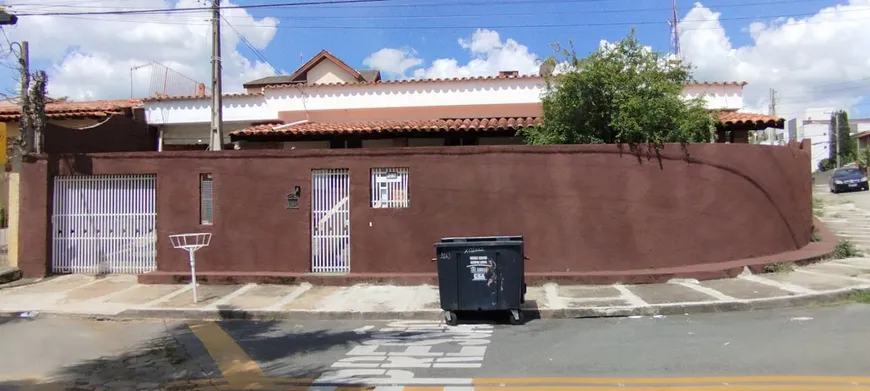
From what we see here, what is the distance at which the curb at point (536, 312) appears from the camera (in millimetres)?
8453

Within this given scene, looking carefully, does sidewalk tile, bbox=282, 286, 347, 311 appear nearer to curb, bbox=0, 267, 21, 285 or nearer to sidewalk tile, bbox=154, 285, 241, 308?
sidewalk tile, bbox=154, 285, 241, 308

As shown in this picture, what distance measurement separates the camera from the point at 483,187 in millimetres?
11031

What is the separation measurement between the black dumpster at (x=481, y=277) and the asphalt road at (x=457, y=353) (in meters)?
0.30

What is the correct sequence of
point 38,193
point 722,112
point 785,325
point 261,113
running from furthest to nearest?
1. point 261,113
2. point 722,112
3. point 38,193
4. point 785,325

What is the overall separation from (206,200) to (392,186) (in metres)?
3.59

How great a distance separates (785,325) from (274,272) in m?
8.14

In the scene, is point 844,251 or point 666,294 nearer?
point 666,294

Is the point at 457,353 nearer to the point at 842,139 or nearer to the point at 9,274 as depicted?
the point at 9,274

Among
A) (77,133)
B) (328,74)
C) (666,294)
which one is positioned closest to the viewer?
(666,294)

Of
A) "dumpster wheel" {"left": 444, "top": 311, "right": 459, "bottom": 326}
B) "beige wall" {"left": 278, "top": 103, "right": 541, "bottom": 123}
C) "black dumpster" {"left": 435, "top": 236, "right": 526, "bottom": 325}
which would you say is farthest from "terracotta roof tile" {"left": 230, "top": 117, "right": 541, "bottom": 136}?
"dumpster wheel" {"left": 444, "top": 311, "right": 459, "bottom": 326}

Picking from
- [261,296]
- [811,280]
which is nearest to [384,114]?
[261,296]

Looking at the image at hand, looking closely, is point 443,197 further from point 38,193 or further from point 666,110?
point 38,193

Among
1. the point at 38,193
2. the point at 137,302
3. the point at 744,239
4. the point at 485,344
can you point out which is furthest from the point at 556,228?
the point at 38,193

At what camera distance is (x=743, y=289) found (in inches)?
374
